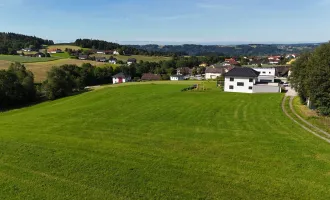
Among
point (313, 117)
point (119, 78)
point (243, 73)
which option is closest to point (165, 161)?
point (313, 117)

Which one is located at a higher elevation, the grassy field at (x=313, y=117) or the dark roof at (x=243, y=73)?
the dark roof at (x=243, y=73)

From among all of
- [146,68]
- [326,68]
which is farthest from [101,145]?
[146,68]

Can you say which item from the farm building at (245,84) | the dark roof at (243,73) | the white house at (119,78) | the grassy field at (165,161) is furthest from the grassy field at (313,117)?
the white house at (119,78)

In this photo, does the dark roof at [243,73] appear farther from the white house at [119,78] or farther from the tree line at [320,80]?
the white house at [119,78]

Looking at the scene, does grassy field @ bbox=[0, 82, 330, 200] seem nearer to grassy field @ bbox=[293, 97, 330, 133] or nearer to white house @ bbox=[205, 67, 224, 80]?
grassy field @ bbox=[293, 97, 330, 133]

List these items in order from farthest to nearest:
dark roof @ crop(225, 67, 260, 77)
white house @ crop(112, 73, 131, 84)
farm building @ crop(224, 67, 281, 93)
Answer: white house @ crop(112, 73, 131, 84) → dark roof @ crop(225, 67, 260, 77) → farm building @ crop(224, 67, 281, 93)

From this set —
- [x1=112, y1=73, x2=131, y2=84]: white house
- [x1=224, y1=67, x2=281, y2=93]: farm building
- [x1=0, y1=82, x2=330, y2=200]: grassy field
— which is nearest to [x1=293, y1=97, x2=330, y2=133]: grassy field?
[x1=0, y1=82, x2=330, y2=200]: grassy field

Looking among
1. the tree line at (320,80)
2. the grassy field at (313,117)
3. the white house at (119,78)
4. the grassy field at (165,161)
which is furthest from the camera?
the white house at (119,78)
